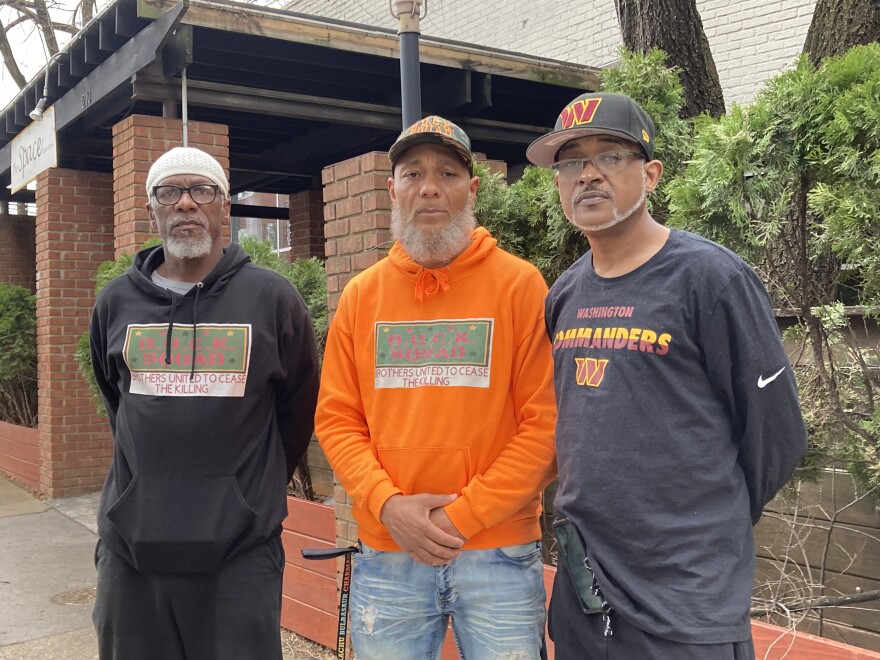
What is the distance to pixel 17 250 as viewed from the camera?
10.8 meters

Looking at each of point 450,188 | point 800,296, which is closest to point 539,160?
point 450,188

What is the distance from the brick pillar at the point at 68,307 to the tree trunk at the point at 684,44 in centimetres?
556

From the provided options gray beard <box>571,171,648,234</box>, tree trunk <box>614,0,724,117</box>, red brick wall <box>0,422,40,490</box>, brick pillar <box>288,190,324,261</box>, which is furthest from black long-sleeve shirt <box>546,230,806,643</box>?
brick pillar <box>288,190,324,261</box>

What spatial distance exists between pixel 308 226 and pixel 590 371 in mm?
9188

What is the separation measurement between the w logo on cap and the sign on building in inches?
268

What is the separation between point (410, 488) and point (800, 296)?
1490 millimetres

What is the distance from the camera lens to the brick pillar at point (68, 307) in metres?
7.75

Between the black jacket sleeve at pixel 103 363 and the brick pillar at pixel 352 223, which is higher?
the brick pillar at pixel 352 223

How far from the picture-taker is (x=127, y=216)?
6152mm

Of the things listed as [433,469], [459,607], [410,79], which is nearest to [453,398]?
[433,469]

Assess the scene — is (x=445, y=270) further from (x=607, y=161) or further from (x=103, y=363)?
(x=103, y=363)

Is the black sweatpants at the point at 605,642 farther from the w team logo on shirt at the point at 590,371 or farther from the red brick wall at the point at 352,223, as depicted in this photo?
the red brick wall at the point at 352,223

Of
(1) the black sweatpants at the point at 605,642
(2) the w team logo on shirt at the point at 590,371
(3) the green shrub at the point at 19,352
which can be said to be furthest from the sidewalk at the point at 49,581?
(2) the w team logo on shirt at the point at 590,371

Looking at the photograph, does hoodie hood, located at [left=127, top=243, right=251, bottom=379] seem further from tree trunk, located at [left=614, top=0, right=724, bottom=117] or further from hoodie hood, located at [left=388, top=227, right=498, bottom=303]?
tree trunk, located at [left=614, top=0, right=724, bottom=117]
